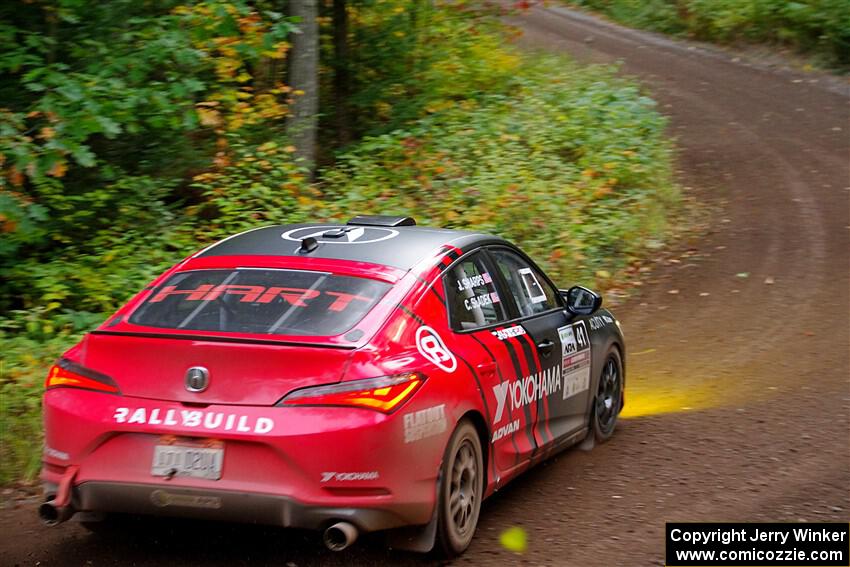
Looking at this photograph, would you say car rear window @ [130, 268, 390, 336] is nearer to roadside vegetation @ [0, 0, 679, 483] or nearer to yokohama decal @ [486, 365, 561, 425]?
yokohama decal @ [486, 365, 561, 425]

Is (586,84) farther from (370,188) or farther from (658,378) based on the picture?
(658,378)

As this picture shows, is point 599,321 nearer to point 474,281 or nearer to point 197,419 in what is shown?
point 474,281

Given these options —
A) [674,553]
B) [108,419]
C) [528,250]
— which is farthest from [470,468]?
[528,250]

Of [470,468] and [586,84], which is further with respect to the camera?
[586,84]

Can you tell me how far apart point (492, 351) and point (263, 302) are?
128cm

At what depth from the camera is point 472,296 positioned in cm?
592

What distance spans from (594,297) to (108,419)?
3370 millimetres

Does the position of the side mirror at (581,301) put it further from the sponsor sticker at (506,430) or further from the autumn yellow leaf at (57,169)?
the autumn yellow leaf at (57,169)

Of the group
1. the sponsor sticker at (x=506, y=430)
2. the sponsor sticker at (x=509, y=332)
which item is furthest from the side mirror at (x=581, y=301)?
the sponsor sticker at (x=506, y=430)

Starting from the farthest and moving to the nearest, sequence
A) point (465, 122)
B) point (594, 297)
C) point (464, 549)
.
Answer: point (465, 122) → point (594, 297) → point (464, 549)

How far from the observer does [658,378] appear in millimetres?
9438

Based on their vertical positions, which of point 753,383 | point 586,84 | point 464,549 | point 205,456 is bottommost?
Answer: point 586,84

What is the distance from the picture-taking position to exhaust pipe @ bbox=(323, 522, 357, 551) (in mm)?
4621

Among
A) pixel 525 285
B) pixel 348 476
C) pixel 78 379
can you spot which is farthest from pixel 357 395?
pixel 525 285
